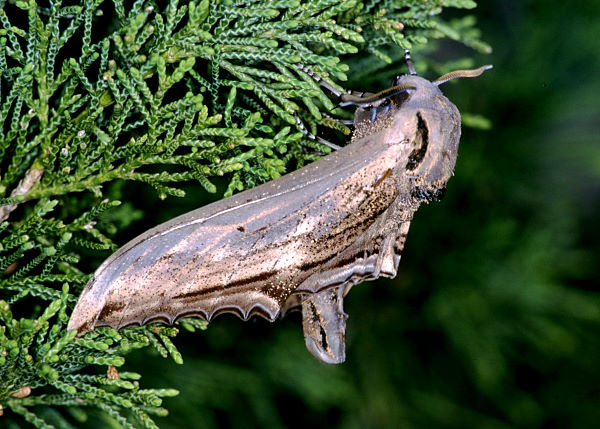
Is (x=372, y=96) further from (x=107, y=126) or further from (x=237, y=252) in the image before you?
(x=107, y=126)

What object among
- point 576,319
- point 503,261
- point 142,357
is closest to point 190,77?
point 142,357

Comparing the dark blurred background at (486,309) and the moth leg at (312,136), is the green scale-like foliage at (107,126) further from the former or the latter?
the dark blurred background at (486,309)

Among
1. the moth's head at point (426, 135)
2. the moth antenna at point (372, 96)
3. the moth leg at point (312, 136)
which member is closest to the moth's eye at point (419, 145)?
the moth's head at point (426, 135)

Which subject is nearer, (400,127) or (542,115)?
(400,127)

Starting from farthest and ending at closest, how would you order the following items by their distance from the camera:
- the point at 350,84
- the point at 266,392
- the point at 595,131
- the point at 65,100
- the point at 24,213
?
the point at 595,131, the point at 266,392, the point at 350,84, the point at 24,213, the point at 65,100

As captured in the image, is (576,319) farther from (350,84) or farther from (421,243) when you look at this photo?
(350,84)

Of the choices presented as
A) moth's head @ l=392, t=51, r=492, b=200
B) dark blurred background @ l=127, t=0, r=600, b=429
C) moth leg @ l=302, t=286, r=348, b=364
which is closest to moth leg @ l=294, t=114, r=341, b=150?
moth's head @ l=392, t=51, r=492, b=200

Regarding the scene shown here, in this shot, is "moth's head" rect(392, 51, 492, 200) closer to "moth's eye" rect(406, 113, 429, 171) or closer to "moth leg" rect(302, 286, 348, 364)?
"moth's eye" rect(406, 113, 429, 171)

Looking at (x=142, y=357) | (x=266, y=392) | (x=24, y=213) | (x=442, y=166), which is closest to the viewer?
(x=24, y=213)
